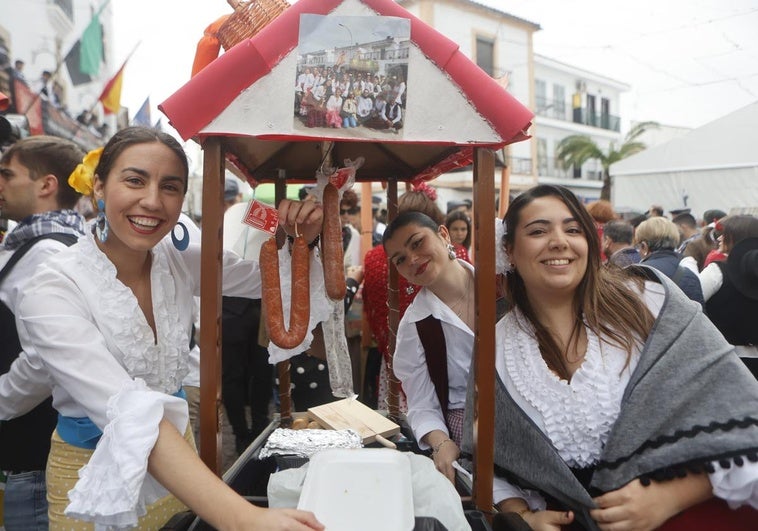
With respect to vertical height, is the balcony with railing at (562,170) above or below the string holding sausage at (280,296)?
above

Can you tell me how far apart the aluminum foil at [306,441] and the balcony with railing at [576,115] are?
29287mm

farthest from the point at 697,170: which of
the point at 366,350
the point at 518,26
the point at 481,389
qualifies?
the point at 518,26

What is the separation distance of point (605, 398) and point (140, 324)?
1624 mm

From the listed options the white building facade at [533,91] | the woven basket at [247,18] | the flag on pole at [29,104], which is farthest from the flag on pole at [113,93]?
the white building facade at [533,91]

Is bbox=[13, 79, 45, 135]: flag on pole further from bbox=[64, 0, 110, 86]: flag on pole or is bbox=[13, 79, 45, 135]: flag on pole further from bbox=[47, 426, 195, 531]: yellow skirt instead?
bbox=[47, 426, 195, 531]: yellow skirt

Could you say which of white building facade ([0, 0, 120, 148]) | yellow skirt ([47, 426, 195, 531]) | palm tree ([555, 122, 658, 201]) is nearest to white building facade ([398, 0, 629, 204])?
palm tree ([555, 122, 658, 201])

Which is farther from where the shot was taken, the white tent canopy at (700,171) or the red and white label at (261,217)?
the white tent canopy at (700,171)

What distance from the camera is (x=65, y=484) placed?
68.0 inches

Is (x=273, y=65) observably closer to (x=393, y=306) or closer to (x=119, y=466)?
(x=119, y=466)

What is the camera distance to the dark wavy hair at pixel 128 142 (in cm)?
181

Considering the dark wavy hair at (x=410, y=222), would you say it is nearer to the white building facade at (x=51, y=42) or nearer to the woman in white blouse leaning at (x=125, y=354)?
the woman in white blouse leaning at (x=125, y=354)

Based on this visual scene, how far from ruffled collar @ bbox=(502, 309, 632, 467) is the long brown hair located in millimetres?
52

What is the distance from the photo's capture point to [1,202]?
2.52 m

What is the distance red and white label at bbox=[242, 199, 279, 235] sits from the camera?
2238mm
